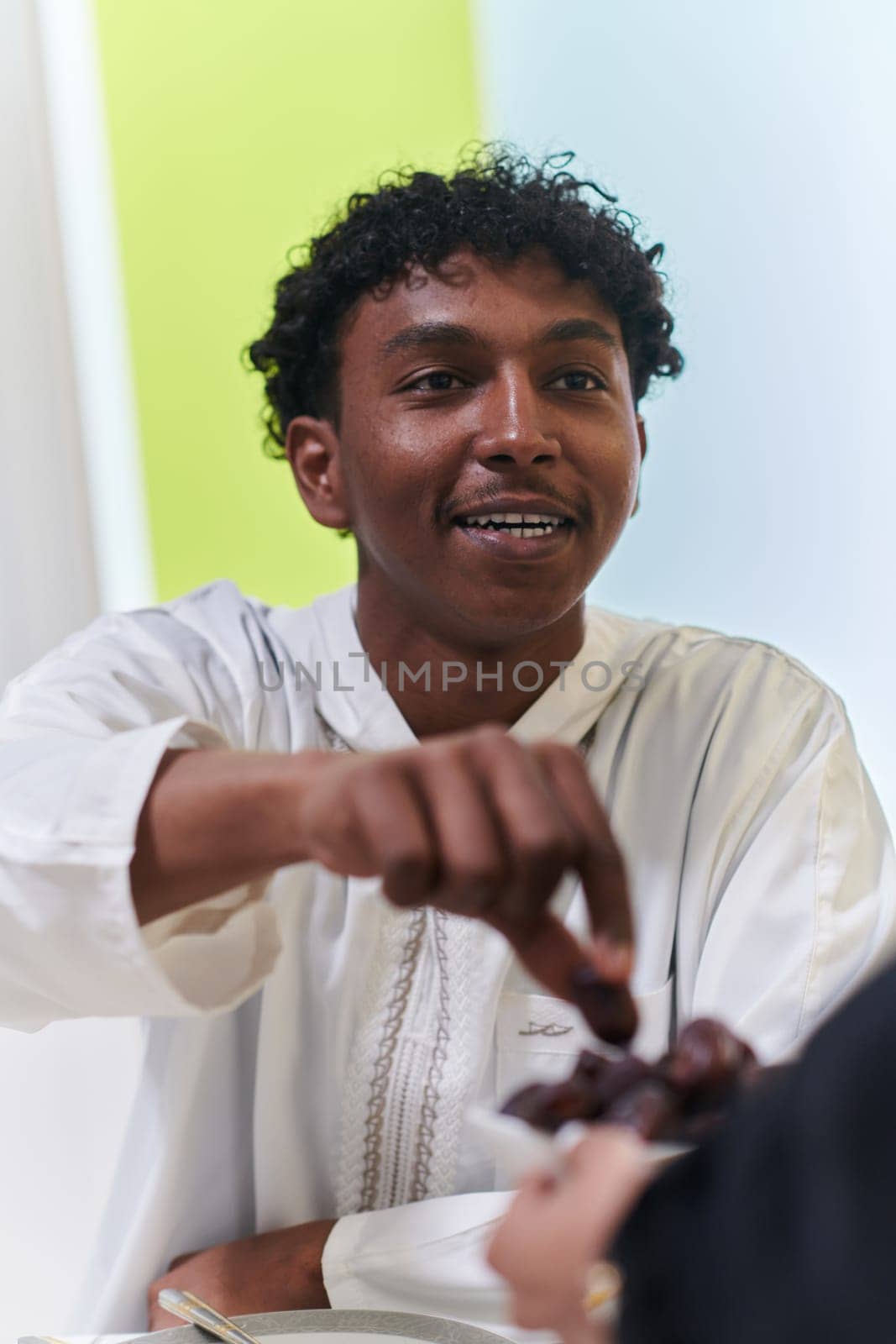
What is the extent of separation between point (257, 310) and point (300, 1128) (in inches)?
51.9

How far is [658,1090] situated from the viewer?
18.3 inches

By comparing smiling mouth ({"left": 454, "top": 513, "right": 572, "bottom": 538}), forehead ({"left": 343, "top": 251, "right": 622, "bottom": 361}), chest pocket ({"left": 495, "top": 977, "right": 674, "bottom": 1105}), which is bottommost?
chest pocket ({"left": 495, "top": 977, "right": 674, "bottom": 1105})

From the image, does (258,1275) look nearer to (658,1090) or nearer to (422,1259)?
(422,1259)

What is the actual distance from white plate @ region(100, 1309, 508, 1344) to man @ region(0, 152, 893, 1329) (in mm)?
191

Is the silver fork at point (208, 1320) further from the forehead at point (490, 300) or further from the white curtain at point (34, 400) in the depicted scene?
the white curtain at point (34, 400)

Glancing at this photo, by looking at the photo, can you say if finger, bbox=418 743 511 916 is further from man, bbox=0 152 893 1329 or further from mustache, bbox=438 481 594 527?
mustache, bbox=438 481 594 527

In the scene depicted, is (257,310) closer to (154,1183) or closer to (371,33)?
(371,33)

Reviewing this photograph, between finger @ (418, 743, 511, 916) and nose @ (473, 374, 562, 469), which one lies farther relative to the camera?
nose @ (473, 374, 562, 469)

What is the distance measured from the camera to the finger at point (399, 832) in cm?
50

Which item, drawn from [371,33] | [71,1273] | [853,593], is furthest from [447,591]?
[371,33]

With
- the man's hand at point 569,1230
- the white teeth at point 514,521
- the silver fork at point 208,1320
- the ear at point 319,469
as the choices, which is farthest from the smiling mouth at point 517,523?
the man's hand at point 569,1230

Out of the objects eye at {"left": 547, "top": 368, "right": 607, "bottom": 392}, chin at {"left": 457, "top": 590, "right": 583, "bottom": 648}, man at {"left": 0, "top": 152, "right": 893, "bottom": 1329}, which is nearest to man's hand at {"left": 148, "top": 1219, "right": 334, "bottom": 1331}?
man at {"left": 0, "top": 152, "right": 893, "bottom": 1329}

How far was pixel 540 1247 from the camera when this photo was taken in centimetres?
42

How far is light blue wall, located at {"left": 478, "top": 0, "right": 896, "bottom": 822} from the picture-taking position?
208 centimetres
